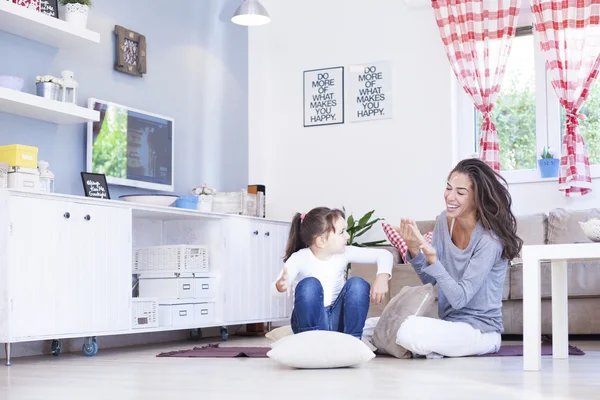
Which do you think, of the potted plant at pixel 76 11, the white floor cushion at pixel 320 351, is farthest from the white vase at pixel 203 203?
the white floor cushion at pixel 320 351

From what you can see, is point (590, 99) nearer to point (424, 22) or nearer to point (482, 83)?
point (482, 83)

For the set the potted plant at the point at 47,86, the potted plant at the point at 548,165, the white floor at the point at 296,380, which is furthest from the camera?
the potted plant at the point at 548,165

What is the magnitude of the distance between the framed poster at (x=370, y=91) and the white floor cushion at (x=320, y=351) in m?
3.25

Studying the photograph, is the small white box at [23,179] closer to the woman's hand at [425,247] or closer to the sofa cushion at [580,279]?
the woman's hand at [425,247]

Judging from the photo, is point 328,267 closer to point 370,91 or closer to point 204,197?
point 204,197

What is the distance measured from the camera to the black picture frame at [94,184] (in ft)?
14.8

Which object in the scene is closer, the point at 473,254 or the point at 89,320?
the point at 473,254

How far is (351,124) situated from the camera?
618cm

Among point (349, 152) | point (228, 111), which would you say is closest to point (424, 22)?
point (349, 152)

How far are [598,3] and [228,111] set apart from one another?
258 cm

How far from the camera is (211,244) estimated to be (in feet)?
16.8

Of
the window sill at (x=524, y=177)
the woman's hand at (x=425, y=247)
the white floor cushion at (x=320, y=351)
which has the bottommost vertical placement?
the white floor cushion at (x=320, y=351)

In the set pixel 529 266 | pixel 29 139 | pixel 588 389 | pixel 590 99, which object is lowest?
pixel 588 389

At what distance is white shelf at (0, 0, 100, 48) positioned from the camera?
13.3 ft
